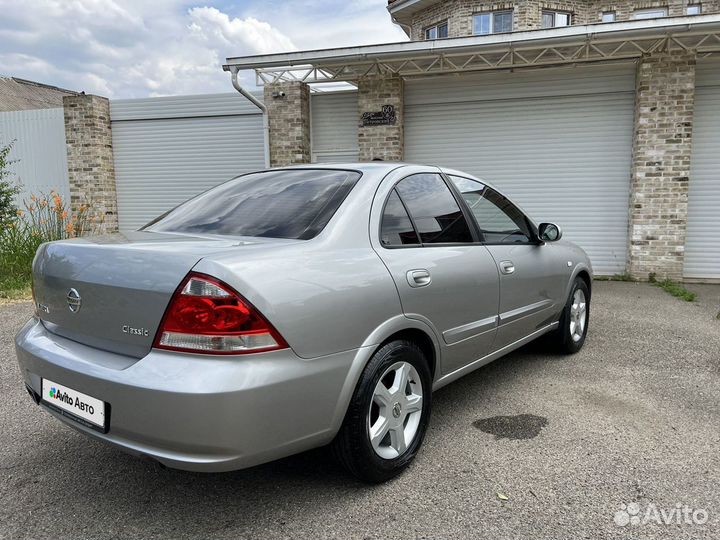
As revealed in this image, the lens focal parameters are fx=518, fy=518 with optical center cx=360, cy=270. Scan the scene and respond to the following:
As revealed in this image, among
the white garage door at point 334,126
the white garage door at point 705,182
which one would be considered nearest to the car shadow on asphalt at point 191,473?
the white garage door at point 334,126

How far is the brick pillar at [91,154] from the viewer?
1109 centimetres

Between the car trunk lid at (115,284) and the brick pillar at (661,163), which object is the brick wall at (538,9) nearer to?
the brick pillar at (661,163)

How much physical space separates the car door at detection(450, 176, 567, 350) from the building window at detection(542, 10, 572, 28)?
49.0 ft

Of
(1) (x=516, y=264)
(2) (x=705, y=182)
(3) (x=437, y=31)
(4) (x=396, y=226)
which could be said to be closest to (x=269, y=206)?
(4) (x=396, y=226)

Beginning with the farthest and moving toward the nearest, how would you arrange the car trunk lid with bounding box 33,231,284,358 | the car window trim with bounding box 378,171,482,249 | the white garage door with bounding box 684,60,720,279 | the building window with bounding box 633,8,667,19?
the building window with bounding box 633,8,667,19 → the white garage door with bounding box 684,60,720,279 → the car window trim with bounding box 378,171,482,249 → the car trunk lid with bounding box 33,231,284,358

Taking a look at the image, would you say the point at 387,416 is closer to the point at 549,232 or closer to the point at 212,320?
the point at 212,320

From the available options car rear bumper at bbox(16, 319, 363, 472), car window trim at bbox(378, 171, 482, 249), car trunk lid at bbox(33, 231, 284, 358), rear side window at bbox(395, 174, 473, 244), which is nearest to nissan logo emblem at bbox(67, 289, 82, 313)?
car trunk lid at bbox(33, 231, 284, 358)

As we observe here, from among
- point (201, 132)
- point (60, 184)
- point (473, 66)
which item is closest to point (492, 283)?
point (473, 66)

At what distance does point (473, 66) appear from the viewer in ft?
29.8

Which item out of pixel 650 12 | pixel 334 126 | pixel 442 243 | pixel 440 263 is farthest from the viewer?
pixel 650 12

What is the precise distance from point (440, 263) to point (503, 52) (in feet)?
23.1

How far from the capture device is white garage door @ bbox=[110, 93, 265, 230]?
1072 cm

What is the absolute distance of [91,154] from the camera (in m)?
11.2

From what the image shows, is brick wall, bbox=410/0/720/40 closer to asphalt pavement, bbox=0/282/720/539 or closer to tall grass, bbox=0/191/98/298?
tall grass, bbox=0/191/98/298
